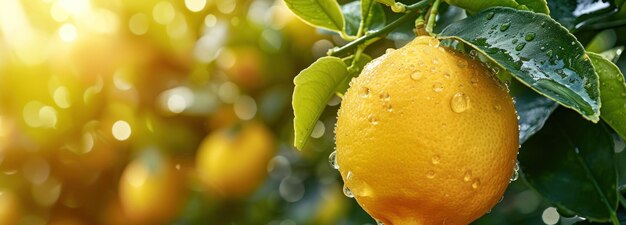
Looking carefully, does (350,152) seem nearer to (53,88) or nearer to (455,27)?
(455,27)

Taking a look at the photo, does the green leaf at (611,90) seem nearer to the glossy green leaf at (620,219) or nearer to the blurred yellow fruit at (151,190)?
the glossy green leaf at (620,219)

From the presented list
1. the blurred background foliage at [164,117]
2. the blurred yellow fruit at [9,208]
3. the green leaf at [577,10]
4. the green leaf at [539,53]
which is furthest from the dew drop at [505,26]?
the blurred yellow fruit at [9,208]

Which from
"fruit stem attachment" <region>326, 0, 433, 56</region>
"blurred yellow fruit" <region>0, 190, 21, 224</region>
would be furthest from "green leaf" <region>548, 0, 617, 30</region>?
"blurred yellow fruit" <region>0, 190, 21, 224</region>

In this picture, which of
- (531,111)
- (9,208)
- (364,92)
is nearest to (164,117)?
(9,208)

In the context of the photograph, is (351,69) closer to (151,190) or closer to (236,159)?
(236,159)

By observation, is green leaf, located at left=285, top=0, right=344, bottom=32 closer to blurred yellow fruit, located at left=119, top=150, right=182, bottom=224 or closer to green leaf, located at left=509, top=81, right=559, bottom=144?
green leaf, located at left=509, top=81, right=559, bottom=144

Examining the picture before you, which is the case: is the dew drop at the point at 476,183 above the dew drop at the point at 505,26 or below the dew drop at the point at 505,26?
below
